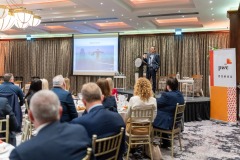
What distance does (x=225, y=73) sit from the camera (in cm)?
759

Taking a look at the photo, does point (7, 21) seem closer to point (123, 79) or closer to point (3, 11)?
point (3, 11)

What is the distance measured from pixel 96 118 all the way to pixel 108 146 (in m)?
0.29

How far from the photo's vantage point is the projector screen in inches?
515

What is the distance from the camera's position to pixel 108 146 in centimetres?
230

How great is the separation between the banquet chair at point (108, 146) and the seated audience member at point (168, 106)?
7.52 ft

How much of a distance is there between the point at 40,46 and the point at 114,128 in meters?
13.5

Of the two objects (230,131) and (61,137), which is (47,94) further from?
(230,131)

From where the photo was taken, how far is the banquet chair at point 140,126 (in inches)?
159

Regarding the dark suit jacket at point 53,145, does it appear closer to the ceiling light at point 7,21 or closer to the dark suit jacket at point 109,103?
the dark suit jacket at point 109,103

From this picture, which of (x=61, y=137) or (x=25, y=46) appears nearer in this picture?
(x=61, y=137)

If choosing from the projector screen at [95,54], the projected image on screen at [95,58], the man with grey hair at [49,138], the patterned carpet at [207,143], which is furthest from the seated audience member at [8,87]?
the projected image on screen at [95,58]

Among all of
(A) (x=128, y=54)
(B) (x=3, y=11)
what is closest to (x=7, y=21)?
(B) (x=3, y=11)

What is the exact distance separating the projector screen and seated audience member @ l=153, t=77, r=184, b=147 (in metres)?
8.50

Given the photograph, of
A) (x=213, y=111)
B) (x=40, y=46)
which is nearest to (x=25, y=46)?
(x=40, y=46)
